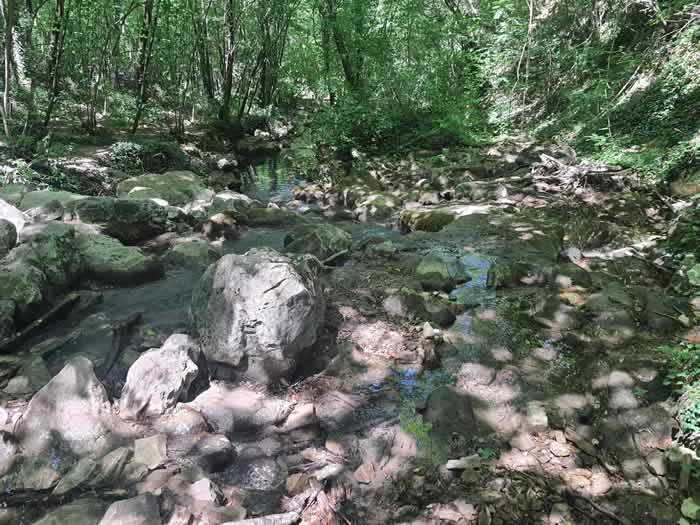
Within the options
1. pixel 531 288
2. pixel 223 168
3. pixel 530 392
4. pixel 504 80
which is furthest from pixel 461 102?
pixel 530 392

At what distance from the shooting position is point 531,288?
5254 mm

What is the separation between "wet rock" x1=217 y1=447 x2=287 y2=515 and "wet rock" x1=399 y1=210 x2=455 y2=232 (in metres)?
5.32

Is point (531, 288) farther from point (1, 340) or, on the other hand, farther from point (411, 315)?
point (1, 340)

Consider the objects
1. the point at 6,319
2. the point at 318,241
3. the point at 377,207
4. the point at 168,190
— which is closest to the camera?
the point at 6,319

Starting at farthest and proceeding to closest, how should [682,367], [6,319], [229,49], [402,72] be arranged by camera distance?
[229,49] < [402,72] < [6,319] < [682,367]

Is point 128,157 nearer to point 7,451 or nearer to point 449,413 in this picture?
point 7,451

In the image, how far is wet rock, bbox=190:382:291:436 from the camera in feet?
11.2

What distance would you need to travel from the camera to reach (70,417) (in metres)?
3.16

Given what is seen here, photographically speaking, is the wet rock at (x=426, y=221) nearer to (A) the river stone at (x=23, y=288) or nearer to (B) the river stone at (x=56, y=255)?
(B) the river stone at (x=56, y=255)

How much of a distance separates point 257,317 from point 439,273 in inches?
100

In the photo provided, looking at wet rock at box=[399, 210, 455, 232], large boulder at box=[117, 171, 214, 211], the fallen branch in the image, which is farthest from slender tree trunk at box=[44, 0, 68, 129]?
wet rock at box=[399, 210, 455, 232]

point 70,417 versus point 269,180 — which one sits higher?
point 269,180

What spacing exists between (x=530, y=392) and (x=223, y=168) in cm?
1205

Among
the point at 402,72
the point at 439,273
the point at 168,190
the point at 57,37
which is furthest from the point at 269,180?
the point at 439,273
